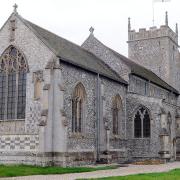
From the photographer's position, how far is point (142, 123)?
3972 cm

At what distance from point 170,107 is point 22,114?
19243 millimetres

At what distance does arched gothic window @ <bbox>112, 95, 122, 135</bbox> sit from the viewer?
38188 mm

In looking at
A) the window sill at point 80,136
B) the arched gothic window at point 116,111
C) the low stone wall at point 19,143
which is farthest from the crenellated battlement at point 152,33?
the low stone wall at point 19,143

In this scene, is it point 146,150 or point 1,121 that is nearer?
point 1,121

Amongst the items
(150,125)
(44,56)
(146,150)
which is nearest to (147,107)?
(150,125)

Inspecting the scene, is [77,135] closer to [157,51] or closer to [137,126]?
[137,126]

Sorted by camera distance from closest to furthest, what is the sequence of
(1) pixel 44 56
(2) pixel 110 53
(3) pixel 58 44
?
1. (1) pixel 44 56
2. (3) pixel 58 44
3. (2) pixel 110 53

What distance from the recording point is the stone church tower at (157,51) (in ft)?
186

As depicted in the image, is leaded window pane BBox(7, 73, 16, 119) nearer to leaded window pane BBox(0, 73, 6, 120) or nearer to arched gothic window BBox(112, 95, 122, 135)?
leaded window pane BBox(0, 73, 6, 120)

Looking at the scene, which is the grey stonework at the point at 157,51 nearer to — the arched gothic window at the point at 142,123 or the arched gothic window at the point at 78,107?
the arched gothic window at the point at 142,123

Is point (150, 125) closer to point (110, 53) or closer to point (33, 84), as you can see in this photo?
point (110, 53)

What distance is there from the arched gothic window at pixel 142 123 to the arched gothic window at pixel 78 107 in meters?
8.34

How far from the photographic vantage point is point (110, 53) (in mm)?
42375

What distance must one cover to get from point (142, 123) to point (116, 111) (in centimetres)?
303
